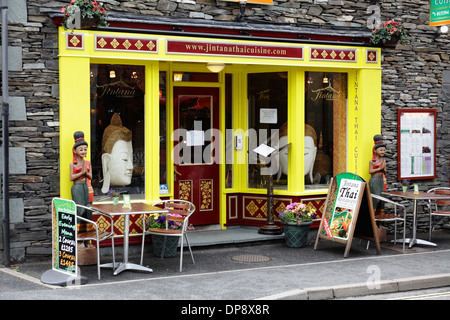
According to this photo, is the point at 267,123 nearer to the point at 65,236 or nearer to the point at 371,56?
the point at 371,56

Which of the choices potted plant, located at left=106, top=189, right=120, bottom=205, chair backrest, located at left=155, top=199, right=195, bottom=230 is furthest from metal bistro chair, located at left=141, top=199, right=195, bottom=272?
potted plant, located at left=106, top=189, right=120, bottom=205

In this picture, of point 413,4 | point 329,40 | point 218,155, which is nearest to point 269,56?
point 329,40

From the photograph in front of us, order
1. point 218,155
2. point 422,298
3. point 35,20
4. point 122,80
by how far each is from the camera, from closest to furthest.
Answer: point 422,298
point 35,20
point 122,80
point 218,155

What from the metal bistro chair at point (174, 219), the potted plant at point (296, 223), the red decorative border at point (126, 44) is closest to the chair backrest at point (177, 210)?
the metal bistro chair at point (174, 219)

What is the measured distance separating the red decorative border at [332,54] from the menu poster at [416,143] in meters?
1.44

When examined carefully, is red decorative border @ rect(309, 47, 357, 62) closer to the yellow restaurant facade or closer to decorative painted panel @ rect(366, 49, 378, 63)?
the yellow restaurant facade

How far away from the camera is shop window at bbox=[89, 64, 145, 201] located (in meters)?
10.0

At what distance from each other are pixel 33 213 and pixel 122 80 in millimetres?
2502

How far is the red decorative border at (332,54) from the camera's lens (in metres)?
11.2

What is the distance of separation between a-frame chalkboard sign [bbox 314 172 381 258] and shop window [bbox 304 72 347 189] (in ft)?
3.96

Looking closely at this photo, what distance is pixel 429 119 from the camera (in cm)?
1239

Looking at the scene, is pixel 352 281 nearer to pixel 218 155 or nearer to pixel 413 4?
pixel 218 155

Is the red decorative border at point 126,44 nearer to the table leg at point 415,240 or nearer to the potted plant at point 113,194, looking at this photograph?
the potted plant at point 113,194

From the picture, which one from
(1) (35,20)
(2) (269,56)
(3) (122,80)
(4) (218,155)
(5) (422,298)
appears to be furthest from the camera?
(4) (218,155)
